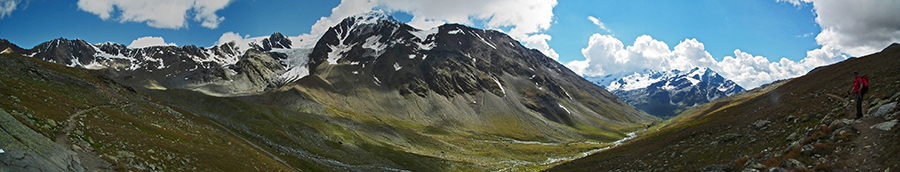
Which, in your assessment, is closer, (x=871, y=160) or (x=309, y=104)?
(x=871, y=160)

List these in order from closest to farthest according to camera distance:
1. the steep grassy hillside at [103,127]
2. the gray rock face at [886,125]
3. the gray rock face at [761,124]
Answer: the gray rock face at [886,125]
the steep grassy hillside at [103,127]
the gray rock face at [761,124]

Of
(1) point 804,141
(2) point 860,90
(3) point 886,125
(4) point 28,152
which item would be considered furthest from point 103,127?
(2) point 860,90

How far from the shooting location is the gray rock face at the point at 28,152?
18.5m

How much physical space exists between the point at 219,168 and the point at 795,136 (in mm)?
44304

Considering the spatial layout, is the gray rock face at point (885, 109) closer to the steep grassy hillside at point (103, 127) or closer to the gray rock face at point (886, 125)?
the gray rock face at point (886, 125)

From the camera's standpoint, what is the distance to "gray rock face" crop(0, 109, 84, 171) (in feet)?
60.7

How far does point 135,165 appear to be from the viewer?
25.7m

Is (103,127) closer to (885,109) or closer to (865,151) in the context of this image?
(865,151)

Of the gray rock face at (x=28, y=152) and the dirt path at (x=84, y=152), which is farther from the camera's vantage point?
the dirt path at (x=84, y=152)

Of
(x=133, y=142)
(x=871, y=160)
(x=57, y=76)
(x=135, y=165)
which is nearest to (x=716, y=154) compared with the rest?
(x=871, y=160)

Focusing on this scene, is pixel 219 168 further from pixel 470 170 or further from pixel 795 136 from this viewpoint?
pixel 470 170

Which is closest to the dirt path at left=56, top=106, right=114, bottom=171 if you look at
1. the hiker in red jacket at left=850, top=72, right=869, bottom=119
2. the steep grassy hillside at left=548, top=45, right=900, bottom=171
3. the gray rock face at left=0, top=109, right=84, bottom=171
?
the gray rock face at left=0, top=109, right=84, bottom=171

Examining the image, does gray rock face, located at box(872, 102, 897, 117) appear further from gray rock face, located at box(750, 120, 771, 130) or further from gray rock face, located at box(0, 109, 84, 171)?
gray rock face, located at box(0, 109, 84, 171)

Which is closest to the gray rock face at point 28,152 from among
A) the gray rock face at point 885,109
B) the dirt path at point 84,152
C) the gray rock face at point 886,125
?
the dirt path at point 84,152
